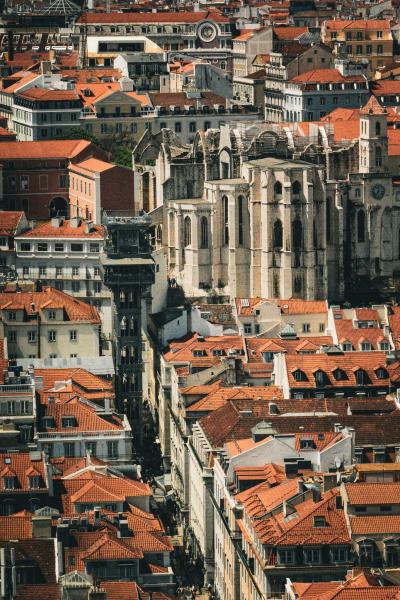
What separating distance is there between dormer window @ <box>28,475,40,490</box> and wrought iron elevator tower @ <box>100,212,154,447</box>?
131ft

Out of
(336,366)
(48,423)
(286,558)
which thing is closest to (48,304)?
(336,366)

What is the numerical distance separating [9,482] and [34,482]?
1.33m

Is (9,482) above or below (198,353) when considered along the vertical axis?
below

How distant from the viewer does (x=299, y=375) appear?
177625 millimetres

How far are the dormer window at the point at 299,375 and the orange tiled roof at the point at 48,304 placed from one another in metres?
19.9

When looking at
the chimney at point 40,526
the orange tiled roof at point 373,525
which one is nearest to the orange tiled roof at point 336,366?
the orange tiled roof at point 373,525

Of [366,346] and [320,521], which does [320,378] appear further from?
[320,521]

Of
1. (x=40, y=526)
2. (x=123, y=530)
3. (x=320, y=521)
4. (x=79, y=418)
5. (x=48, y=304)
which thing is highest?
(x=48, y=304)

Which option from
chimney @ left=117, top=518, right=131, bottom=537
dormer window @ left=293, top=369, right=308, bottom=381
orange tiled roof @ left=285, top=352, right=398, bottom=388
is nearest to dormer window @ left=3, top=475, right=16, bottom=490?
chimney @ left=117, top=518, right=131, bottom=537

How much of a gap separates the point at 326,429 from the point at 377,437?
312 cm

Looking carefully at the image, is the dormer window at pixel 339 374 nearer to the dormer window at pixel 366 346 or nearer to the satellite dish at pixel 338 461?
the dormer window at pixel 366 346

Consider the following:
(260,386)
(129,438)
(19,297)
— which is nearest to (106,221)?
(19,297)

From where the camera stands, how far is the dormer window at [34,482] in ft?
484

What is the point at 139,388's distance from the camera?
19050 centimetres
